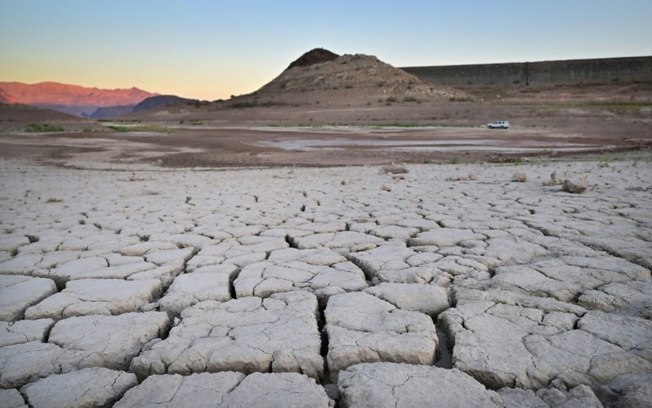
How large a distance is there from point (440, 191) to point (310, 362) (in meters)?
4.02

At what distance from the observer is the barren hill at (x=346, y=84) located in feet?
135

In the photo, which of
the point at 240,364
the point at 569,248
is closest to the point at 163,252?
the point at 240,364

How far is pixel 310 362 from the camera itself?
163 centimetres

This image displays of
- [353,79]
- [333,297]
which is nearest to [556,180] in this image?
[333,297]

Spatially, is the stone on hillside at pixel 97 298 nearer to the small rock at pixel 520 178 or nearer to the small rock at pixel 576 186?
the small rock at pixel 576 186

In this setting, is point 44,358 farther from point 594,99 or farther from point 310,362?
point 594,99

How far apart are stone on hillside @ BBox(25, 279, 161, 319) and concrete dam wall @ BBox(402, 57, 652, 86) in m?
48.7

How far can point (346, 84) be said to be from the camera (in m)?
46.8

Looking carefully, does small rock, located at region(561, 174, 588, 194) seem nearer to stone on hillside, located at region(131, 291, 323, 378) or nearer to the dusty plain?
the dusty plain

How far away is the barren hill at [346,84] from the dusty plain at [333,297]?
3463cm

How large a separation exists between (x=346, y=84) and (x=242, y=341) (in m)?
46.9

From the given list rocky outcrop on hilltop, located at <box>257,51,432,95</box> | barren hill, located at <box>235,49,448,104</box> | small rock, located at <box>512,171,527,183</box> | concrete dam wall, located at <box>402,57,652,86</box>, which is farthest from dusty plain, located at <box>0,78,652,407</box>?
concrete dam wall, located at <box>402,57,652,86</box>

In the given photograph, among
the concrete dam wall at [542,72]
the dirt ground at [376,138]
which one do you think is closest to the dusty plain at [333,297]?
the dirt ground at [376,138]

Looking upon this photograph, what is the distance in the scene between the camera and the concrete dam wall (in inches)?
1795
